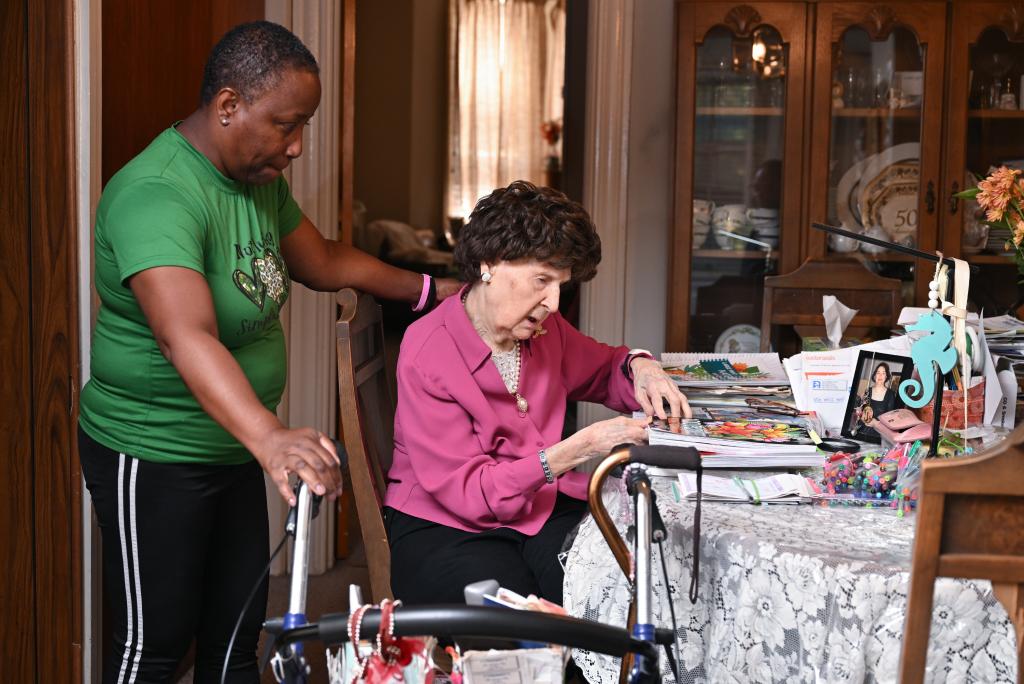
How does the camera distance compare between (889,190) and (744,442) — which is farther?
(889,190)

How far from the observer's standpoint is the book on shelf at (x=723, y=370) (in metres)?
2.18

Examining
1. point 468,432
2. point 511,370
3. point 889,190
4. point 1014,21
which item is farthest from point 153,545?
point 1014,21

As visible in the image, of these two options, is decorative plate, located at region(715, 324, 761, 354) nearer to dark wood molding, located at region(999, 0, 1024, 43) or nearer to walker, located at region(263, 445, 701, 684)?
dark wood molding, located at region(999, 0, 1024, 43)

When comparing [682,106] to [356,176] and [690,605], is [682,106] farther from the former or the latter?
[356,176]

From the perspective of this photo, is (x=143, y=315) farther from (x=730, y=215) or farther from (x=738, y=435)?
(x=730, y=215)

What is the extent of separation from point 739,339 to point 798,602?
Result: 236 centimetres

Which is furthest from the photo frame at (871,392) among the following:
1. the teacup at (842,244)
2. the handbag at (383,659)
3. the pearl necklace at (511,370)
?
the teacup at (842,244)

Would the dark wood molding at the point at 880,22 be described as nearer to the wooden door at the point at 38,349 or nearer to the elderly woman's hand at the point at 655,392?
the elderly woman's hand at the point at 655,392

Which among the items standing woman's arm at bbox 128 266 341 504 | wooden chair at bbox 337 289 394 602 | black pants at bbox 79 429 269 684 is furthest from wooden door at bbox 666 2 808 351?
standing woman's arm at bbox 128 266 341 504

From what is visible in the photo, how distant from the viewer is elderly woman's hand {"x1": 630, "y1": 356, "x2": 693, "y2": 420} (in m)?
1.87

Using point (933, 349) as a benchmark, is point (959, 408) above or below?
below

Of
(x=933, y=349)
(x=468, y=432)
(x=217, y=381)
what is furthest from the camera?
(x=468, y=432)

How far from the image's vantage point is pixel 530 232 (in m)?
1.89

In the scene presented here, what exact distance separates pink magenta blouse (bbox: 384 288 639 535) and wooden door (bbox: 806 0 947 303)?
178 centimetres
